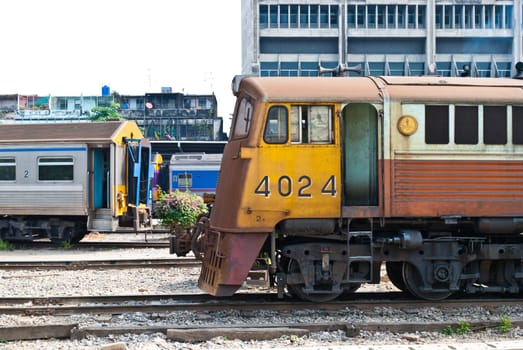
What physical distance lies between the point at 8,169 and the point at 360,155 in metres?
13.8

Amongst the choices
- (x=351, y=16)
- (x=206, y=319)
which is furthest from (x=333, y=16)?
(x=206, y=319)

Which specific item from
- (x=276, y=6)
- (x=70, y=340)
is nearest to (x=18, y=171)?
(x=70, y=340)

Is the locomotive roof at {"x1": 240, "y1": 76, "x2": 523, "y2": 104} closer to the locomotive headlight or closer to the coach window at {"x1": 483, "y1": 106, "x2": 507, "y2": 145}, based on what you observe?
the coach window at {"x1": 483, "y1": 106, "x2": 507, "y2": 145}

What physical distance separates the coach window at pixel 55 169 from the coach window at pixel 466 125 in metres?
12.8

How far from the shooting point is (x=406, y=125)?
A: 8906 millimetres

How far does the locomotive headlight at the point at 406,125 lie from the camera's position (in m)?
8.89

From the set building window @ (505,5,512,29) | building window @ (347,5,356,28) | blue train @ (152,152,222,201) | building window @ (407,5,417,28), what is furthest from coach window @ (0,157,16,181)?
building window @ (505,5,512,29)

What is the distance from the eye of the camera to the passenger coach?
60.3 feet

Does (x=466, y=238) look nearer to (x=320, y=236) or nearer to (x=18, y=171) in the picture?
(x=320, y=236)

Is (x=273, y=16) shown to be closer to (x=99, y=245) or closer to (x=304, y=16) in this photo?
(x=304, y=16)

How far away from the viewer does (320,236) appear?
29.2 feet

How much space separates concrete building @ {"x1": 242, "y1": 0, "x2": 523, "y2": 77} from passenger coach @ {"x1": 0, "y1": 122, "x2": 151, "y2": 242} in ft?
141

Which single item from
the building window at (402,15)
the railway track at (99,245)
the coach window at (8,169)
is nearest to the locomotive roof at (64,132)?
the coach window at (8,169)

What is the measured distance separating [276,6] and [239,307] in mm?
55642
